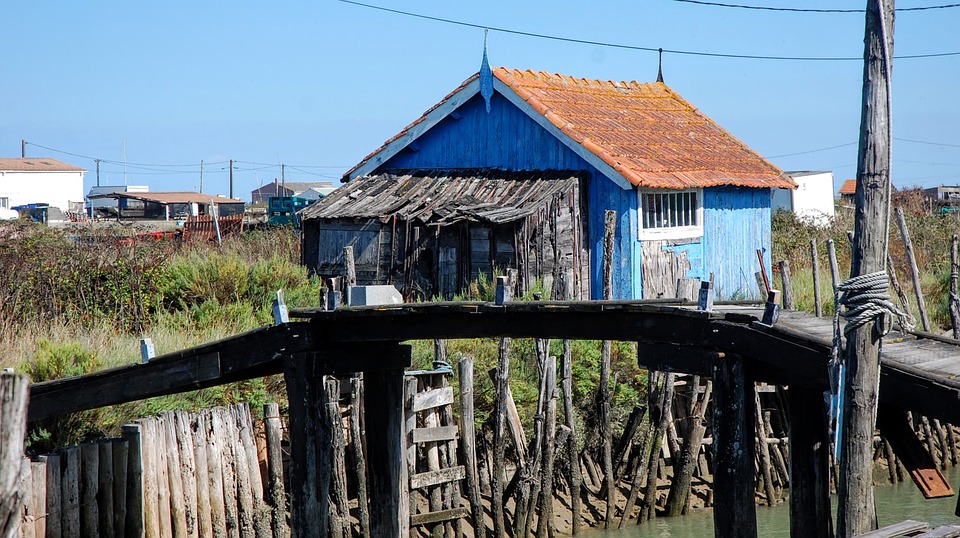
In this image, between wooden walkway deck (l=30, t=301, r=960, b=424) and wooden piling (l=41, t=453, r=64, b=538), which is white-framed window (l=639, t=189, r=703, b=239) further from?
wooden piling (l=41, t=453, r=64, b=538)

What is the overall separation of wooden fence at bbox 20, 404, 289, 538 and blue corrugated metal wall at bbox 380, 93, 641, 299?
8828mm

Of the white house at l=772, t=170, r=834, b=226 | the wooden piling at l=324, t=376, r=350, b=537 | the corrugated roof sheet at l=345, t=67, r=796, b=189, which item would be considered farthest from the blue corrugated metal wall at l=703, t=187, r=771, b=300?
the white house at l=772, t=170, r=834, b=226

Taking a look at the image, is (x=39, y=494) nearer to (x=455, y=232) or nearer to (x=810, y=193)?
(x=455, y=232)

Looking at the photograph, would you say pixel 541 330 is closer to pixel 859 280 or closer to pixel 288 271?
pixel 859 280

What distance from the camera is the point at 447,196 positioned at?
19203 millimetres

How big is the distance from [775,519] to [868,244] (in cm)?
821

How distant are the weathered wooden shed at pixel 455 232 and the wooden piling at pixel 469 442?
5652 mm

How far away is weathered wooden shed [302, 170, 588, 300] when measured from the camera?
59.2 ft

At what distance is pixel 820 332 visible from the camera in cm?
729

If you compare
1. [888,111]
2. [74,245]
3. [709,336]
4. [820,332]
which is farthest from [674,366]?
[74,245]

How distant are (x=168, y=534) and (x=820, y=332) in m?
6.55

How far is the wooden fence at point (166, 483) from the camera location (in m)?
9.81

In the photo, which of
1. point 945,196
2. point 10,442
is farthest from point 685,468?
point 945,196

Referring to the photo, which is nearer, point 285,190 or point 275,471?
point 275,471
